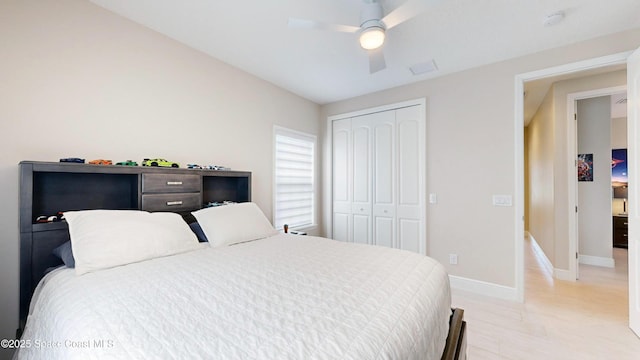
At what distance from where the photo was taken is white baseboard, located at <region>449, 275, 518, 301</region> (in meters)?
2.75

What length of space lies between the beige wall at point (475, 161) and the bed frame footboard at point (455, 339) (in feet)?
5.39

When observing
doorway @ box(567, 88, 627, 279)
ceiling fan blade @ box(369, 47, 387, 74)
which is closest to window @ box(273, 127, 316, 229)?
ceiling fan blade @ box(369, 47, 387, 74)

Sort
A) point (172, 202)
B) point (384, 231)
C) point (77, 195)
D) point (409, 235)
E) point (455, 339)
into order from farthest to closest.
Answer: point (384, 231) < point (409, 235) < point (172, 202) < point (77, 195) < point (455, 339)

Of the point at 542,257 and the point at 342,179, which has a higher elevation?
the point at 342,179

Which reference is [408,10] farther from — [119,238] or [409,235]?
[409,235]

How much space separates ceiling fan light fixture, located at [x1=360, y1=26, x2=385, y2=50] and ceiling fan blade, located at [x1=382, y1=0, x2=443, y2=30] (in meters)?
0.06

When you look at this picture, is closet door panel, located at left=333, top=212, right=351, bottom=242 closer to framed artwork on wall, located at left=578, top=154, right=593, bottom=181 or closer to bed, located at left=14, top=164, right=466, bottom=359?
bed, located at left=14, top=164, right=466, bottom=359

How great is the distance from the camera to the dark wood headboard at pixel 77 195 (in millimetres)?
1487

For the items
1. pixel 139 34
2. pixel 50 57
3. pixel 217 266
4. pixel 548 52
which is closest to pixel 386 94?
pixel 548 52

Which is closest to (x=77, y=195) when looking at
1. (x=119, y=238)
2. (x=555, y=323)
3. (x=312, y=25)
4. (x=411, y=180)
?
(x=119, y=238)

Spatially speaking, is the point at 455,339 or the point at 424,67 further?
the point at 424,67

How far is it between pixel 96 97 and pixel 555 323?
4382 mm

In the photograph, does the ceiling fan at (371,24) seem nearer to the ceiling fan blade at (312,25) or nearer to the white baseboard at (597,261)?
the ceiling fan blade at (312,25)

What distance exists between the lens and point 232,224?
210 centimetres
